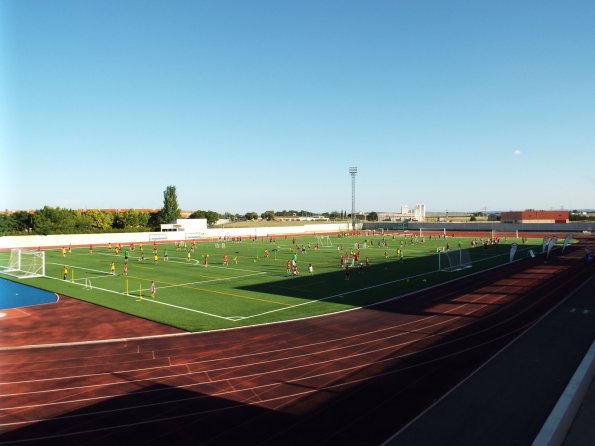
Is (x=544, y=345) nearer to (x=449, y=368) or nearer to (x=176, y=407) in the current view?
(x=449, y=368)

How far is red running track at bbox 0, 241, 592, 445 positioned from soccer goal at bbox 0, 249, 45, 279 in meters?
21.3

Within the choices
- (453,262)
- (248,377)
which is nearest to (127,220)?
(453,262)

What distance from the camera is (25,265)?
50750 mm

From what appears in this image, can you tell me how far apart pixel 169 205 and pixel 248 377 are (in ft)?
392

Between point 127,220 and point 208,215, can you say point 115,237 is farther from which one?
point 208,215

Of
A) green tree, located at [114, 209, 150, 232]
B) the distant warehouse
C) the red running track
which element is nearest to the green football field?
the red running track

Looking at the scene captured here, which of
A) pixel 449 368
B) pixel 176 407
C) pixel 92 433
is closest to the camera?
pixel 92 433

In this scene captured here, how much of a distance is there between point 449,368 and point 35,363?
19.0 metres

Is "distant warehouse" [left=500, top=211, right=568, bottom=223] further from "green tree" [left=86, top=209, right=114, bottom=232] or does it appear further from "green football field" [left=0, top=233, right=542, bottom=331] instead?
"green tree" [left=86, top=209, right=114, bottom=232]

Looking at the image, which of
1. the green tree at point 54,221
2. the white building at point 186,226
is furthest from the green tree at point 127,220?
the green tree at point 54,221

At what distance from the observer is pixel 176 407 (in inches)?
579

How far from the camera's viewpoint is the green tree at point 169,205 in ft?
425

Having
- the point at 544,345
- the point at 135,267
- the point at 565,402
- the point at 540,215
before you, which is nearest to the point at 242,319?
the point at 544,345

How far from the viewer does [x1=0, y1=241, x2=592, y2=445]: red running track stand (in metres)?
13.3
